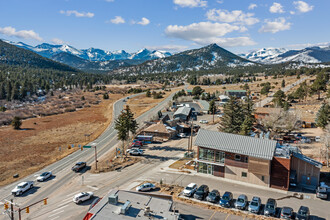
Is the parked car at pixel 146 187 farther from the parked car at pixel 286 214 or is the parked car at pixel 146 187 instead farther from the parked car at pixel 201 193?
the parked car at pixel 286 214

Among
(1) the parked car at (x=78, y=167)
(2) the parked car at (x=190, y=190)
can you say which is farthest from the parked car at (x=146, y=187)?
(1) the parked car at (x=78, y=167)

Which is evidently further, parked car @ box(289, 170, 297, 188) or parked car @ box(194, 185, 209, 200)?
parked car @ box(289, 170, 297, 188)

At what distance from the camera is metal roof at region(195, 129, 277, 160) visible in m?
33.9

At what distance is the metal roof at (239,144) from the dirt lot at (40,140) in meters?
30.9

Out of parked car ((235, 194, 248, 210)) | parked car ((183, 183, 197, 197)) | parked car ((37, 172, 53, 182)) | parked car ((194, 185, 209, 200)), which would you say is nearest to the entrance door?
parked car ((183, 183, 197, 197))

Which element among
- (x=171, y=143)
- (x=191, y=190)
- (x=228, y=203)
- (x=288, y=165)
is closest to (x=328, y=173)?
(x=288, y=165)

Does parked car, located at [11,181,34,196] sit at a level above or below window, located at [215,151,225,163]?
below

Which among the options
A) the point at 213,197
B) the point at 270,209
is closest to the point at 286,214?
the point at 270,209

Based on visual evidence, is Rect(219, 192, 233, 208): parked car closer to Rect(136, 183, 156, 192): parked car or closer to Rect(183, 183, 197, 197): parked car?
Rect(183, 183, 197, 197): parked car

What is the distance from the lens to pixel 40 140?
65062mm

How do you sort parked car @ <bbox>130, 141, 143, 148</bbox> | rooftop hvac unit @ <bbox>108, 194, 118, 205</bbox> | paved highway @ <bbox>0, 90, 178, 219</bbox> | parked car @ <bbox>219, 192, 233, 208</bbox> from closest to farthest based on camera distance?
rooftop hvac unit @ <bbox>108, 194, 118, 205</bbox>, parked car @ <bbox>219, 192, 233, 208</bbox>, paved highway @ <bbox>0, 90, 178, 219</bbox>, parked car @ <bbox>130, 141, 143, 148</bbox>

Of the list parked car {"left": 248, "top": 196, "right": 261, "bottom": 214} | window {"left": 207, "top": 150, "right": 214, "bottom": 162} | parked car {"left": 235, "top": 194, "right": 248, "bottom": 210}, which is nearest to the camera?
parked car {"left": 248, "top": 196, "right": 261, "bottom": 214}

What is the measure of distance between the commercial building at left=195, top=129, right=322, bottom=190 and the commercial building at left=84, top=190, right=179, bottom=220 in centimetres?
1532

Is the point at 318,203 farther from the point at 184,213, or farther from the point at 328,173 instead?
the point at 184,213
